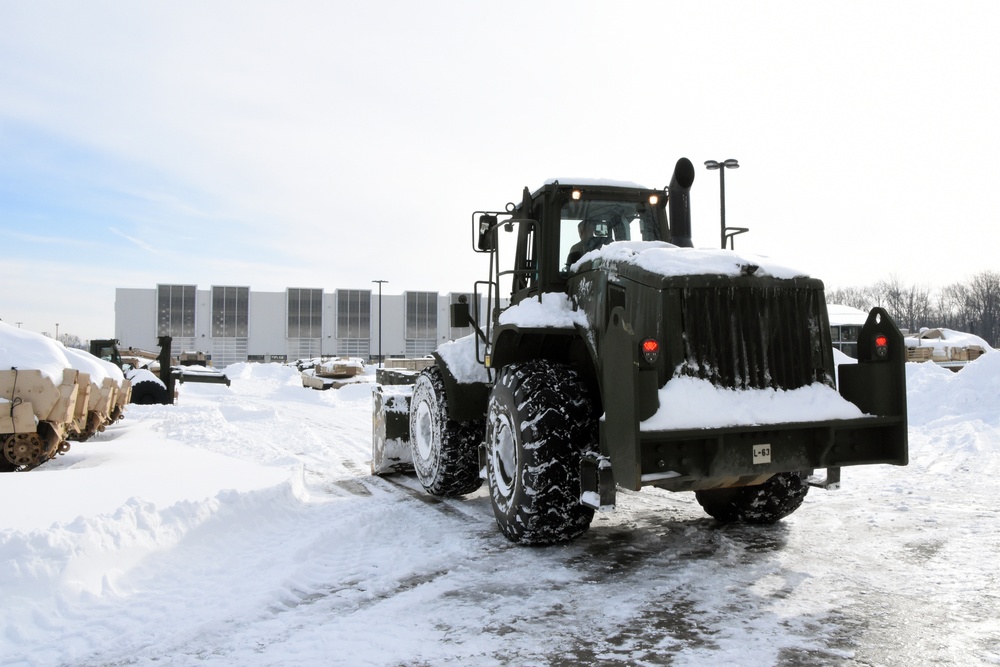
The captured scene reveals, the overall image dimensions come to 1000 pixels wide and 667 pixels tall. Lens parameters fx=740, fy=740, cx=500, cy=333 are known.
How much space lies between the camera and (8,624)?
393 centimetres

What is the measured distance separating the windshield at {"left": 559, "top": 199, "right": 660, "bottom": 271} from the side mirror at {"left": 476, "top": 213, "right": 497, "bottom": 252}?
2.10 feet

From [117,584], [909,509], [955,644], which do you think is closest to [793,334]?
[955,644]

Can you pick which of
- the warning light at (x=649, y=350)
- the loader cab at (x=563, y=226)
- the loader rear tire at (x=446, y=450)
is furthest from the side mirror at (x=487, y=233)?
the warning light at (x=649, y=350)

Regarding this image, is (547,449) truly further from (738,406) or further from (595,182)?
(595,182)

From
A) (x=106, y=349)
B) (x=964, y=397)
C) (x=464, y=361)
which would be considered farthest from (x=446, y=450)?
(x=106, y=349)

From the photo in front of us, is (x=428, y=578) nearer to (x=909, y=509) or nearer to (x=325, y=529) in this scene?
(x=325, y=529)

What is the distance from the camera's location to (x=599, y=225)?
6.59 m

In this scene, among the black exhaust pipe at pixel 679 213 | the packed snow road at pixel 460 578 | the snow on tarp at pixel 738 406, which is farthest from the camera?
the black exhaust pipe at pixel 679 213

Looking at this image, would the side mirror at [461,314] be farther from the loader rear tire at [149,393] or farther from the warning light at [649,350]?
the loader rear tire at [149,393]

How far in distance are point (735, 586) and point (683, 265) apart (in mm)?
2101

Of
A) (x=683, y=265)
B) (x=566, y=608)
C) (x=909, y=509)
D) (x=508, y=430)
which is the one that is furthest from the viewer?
(x=909, y=509)

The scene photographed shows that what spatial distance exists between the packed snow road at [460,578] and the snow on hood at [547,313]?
1722 mm

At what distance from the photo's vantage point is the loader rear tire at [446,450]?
736 cm

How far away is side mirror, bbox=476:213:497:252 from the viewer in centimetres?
665
